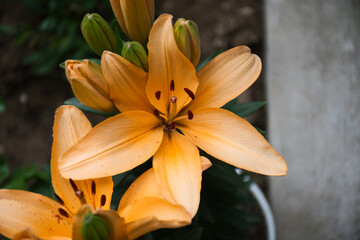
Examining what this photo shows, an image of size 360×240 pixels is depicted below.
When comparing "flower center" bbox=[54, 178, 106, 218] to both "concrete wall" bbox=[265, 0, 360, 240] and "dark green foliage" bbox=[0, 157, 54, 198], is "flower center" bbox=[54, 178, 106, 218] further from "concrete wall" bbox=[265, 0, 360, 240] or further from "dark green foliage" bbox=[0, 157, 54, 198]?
"concrete wall" bbox=[265, 0, 360, 240]

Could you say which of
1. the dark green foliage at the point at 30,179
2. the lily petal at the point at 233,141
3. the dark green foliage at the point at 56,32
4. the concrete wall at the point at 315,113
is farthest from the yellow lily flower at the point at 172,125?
the dark green foliage at the point at 56,32

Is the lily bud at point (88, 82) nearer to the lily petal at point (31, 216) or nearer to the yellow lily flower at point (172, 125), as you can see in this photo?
the yellow lily flower at point (172, 125)

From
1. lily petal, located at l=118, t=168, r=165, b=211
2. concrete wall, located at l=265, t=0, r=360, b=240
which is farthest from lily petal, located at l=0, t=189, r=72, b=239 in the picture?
concrete wall, located at l=265, t=0, r=360, b=240

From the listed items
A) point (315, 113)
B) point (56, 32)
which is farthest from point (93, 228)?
point (56, 32)

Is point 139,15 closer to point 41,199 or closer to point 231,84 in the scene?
point 231,84

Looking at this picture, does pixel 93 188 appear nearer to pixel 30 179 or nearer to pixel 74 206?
pixel 74 206
